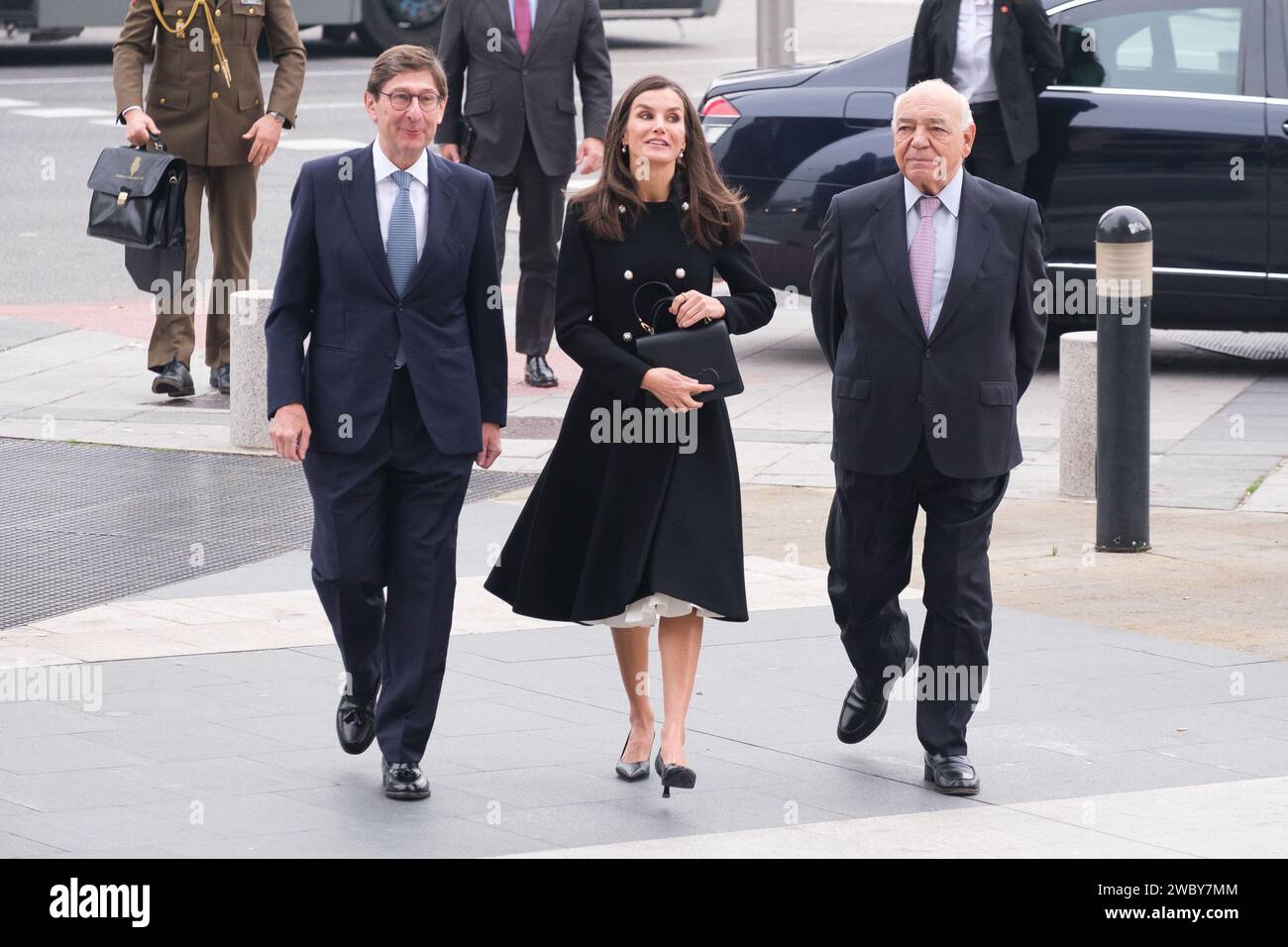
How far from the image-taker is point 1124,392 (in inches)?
326

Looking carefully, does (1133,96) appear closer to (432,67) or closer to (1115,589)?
(1115,589)

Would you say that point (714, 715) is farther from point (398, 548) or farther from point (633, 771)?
point (398, 548)

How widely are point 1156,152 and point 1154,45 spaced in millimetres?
623

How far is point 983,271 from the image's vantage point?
5.75 metres

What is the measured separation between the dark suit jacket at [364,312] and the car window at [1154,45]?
19.5ft

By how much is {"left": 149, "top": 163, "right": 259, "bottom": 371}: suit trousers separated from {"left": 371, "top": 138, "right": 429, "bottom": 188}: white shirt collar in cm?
488

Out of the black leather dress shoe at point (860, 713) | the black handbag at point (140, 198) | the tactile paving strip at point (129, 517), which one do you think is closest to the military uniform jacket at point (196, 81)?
the black handbag at point (140, 198)

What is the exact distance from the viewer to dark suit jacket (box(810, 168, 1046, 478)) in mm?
5754

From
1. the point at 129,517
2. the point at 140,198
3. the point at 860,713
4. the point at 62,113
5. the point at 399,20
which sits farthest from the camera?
the point at 399,20

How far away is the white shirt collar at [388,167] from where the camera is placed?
5.73m

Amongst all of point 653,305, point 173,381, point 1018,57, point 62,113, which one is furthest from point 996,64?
point 62,113

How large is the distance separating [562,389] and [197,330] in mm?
2167

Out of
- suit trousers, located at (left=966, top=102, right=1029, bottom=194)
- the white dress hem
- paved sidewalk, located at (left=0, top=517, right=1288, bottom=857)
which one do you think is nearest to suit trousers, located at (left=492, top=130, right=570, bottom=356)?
suit trousers, located at (left=966, top=102, right=1029, bottom=194)

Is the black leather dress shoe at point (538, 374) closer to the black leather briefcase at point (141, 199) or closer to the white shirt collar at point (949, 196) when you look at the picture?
the black leather briefcase at point (141, 199)
